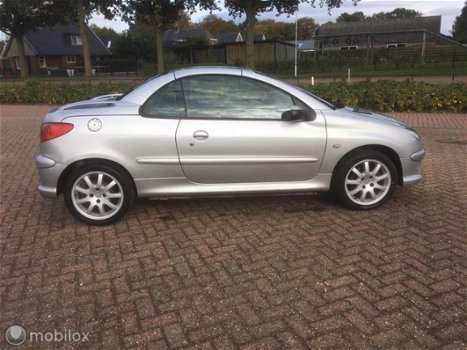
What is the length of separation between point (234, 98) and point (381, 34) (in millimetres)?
63772

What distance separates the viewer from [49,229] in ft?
14.7

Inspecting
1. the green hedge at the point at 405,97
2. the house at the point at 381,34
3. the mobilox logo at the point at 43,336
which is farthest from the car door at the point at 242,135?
the house at the point at 381,34

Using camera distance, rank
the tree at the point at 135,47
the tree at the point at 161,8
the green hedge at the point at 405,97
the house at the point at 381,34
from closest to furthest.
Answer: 1. the green hedge at the point at 405,97
2. the tree at the point at 161,8
3. the tree at the point at 135,47
4. the house at the point at 381,34

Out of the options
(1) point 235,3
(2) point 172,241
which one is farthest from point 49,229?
(1) point 235,3

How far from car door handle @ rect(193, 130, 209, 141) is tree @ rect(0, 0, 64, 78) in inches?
1624

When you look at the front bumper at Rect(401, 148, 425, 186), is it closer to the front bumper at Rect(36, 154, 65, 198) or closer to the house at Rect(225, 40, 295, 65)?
the front bumper at Rect(36, 154, 65, 198)

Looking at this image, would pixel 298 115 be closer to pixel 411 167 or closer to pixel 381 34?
pixel 411 167

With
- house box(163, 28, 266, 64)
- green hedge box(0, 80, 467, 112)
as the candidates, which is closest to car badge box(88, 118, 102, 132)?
green hedge box(0, 80, 467, 112)

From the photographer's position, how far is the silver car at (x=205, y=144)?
4305 millimetres

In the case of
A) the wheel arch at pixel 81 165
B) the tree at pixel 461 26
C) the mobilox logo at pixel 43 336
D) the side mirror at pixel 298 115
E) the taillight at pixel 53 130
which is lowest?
the mobilox logo at pixel 43 336

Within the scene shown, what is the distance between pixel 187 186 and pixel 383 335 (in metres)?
2.34

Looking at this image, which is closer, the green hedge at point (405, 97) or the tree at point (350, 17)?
the green hedge at point (405, 97)

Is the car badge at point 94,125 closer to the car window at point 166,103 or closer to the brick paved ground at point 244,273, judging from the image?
the car window at point 166,103

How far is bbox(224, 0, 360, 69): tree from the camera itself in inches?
1061
